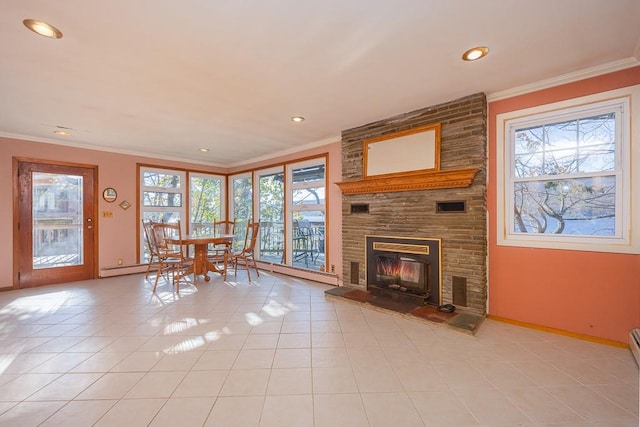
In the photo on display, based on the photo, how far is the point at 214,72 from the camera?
2395 millimetres

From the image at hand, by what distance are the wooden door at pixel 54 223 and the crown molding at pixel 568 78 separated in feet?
21.0

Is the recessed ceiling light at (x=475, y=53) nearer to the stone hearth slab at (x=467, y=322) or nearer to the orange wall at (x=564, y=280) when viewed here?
the orange wall at (x=564, y=280)

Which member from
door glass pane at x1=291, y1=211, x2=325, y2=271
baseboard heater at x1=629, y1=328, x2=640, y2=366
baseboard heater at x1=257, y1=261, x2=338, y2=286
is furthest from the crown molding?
baseboard heater at x1=257, y1=261, x2=338, y2=286

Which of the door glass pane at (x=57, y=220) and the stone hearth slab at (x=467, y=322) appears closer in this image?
the stone hearth slab at (x=467, y=322)

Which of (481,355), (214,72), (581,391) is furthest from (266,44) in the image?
(581,391)

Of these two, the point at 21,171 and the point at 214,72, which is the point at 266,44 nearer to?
the point at 214,72

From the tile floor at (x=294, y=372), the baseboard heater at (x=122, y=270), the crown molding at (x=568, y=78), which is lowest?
the tile floor at (x=294, y=372)

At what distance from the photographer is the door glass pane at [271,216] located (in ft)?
18.5

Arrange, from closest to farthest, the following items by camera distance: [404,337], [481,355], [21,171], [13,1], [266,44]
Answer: [13,1]
[266,44]
[481,355]
[404,337]
[21,171]

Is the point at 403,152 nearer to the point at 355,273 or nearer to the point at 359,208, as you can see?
the point at 359,208

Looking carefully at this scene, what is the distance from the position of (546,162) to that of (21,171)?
716cm

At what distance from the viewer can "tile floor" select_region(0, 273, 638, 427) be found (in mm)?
1597

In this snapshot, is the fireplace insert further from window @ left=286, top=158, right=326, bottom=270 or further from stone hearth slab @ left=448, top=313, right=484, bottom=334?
window @ left=286, top=158, right=326, bottom=270

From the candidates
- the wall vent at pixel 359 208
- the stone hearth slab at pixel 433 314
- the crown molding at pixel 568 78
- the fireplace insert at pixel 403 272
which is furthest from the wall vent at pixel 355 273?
the crown molding at pixel 568 78
